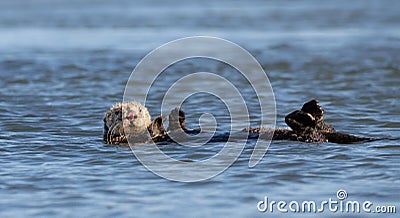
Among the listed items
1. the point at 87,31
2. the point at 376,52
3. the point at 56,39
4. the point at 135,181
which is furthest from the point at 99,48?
the point at 135,181

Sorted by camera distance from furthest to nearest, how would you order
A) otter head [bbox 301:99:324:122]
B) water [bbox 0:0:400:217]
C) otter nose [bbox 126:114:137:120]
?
1. otter nose [bbox 126:114:137:120]
2. otter head [bbox 301:99:324:122]
3. water [bbox 0:0:400:217]

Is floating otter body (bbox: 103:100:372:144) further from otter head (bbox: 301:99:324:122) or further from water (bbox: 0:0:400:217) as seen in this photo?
water (bbox: 0:0:400:217)

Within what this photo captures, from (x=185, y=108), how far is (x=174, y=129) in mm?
2488

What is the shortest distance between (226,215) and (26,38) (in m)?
13.9

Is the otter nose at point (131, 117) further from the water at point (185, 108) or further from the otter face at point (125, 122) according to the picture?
the water at point (185, 108)

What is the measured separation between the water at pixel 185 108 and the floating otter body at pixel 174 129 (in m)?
0.10

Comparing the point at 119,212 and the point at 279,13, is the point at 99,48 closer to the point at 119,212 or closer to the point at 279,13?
the point at 279,13

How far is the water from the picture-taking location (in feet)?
18.0

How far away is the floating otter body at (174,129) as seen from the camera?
6.61 meters

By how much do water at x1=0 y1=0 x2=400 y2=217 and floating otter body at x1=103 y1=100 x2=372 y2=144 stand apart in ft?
0.33

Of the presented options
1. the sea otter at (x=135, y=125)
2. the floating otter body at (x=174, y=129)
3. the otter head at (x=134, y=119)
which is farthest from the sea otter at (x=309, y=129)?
the otter head at (x=134, y=119)

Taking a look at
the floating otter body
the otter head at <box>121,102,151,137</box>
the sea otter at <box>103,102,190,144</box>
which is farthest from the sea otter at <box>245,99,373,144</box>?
the otter head at <box>121,102,151,137</box>

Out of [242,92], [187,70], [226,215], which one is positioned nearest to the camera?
[226,215]

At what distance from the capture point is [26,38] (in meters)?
18.0
